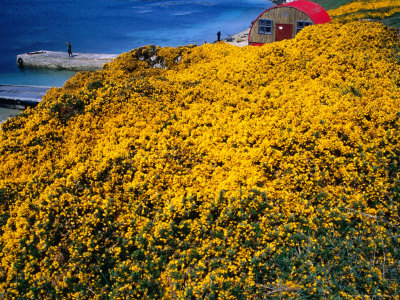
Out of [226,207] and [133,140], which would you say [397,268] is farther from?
[133,140]

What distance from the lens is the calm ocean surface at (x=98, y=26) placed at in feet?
169

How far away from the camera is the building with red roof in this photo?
22.2m

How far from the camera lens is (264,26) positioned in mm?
24516

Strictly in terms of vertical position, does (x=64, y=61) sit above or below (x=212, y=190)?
above

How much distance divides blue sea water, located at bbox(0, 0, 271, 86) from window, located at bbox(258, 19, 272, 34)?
30.7 meters

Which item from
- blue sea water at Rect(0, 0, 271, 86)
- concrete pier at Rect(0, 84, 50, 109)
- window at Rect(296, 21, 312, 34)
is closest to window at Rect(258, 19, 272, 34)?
window at Rect(296, 21, 312, 34)

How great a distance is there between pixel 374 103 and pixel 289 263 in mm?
7041

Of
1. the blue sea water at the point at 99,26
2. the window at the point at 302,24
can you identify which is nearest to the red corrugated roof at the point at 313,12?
the window at the point at 302,24

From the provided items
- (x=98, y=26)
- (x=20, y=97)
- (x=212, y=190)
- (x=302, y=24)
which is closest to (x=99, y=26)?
(x=98, y=26)

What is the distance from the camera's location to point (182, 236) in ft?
23.9

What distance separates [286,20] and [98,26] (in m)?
67.5

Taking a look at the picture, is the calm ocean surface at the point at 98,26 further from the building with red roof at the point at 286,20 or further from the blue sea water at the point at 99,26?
the building with red roof at the point at 286,20

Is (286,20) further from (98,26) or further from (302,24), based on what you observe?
(98,26)

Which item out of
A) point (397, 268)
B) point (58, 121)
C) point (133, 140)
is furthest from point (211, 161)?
point (58, 121)
